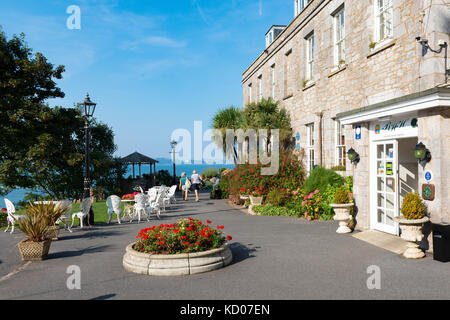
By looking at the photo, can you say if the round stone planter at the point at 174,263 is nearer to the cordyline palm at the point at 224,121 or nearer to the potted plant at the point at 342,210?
the potted plant at the point at 342,210

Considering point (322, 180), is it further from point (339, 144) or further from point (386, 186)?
point (386, 186)

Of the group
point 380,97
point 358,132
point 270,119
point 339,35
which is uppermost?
point 339,35

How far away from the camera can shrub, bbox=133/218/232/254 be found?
6410mm

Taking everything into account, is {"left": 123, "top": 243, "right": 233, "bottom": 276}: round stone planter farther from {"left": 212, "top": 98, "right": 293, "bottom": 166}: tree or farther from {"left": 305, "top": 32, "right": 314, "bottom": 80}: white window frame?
{"left": 305, "top": 32, "right": 314, "bottom": 80}: white window frame

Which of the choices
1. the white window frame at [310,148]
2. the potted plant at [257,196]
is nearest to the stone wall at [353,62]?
the white window frame at [310,148]

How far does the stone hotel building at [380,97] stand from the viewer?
22.5 ft

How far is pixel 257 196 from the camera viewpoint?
14.7m

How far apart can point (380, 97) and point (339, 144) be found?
3.38 metres

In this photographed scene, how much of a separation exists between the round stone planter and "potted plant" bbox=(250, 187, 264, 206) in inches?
326

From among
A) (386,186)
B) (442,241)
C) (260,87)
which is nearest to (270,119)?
(260,87)

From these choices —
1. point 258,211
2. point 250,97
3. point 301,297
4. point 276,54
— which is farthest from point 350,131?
point 250,97

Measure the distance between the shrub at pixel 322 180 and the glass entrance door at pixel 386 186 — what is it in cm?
308

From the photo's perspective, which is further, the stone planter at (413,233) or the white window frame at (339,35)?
the white window frame at (339,35)

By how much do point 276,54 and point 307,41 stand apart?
388 cm
